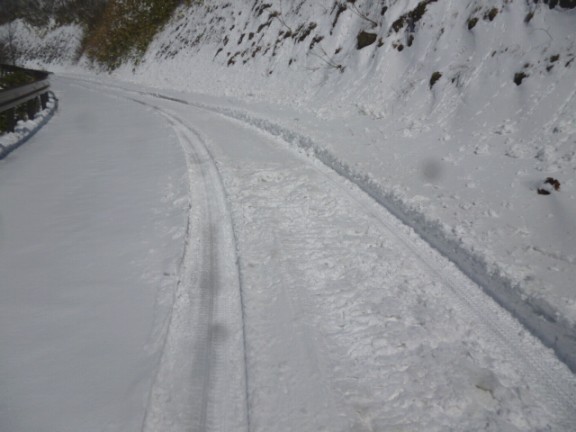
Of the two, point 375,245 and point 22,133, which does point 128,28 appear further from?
point 375,245

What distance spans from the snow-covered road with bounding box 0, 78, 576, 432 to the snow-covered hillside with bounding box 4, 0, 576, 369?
453 mm

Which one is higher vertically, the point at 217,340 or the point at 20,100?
the point at 20,100

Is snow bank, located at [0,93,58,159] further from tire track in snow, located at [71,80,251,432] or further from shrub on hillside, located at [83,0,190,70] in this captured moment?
shrub on hillside, located at [83,0,190,70]

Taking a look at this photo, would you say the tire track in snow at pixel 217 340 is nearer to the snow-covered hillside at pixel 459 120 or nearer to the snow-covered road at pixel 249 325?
the snow-covered road at pixel 249 325

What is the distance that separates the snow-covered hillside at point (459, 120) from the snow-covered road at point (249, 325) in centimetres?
45

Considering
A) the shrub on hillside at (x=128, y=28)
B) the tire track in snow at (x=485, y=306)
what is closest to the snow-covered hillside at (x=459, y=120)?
the tire track in snow at (x=485, y=306)

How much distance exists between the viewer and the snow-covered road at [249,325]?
Result: 85.6 inches

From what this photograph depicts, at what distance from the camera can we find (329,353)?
2566mm

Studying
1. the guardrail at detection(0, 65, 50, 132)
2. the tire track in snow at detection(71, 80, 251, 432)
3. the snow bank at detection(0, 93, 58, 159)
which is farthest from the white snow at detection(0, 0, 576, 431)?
the guardrail at detection(0, 65, 50, 132)

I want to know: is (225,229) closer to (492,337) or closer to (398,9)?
(492,337)

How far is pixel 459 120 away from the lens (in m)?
7.09

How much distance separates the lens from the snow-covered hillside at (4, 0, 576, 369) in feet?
12.3

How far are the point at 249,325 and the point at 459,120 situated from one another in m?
6.26

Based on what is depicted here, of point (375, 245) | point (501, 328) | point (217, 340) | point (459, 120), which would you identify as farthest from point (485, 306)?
point (459, 120)
